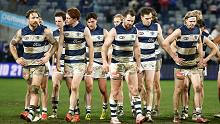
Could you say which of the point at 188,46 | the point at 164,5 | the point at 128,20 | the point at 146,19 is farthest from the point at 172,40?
the point at 164,5

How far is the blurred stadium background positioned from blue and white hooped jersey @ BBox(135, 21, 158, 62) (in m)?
11.3

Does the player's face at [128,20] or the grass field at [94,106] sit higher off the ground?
the player's face at [128,20]

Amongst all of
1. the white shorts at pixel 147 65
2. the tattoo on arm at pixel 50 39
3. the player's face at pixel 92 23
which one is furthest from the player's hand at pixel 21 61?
the white shorts at pixel 147 65

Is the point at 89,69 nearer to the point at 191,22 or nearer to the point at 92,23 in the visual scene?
the point at 92,23

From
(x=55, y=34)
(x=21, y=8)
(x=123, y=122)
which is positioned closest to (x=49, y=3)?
(x=21, y=8)

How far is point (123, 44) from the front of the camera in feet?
28.6

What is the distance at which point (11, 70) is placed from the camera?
874 inches

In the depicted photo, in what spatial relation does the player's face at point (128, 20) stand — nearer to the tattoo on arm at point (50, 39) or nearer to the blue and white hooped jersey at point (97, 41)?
the blue and white hooped jersey at point (97, 41)

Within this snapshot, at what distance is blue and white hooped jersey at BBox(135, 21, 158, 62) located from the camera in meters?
9.48

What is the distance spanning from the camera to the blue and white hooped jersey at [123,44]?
870 cm

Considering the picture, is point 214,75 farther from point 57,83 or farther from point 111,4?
point 57,83

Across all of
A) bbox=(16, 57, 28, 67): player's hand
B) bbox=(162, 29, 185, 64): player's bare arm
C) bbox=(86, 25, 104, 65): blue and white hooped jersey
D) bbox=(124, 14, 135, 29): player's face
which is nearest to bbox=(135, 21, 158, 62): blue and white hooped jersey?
bbox=(162, 29, 185, 64): player's bare arm

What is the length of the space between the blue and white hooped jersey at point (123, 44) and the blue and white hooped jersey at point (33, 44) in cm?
163

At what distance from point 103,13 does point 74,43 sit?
18549 millimetres
